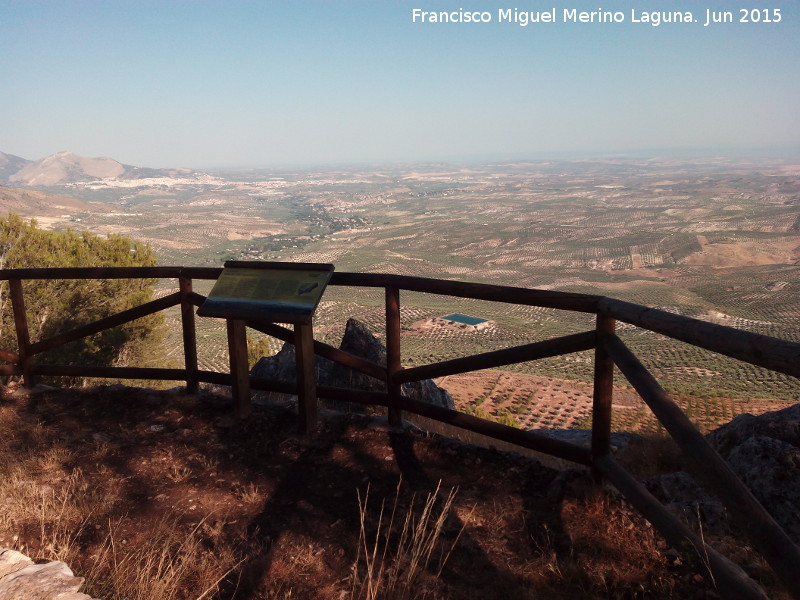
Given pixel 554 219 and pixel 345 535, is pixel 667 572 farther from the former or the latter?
pixel 554 219

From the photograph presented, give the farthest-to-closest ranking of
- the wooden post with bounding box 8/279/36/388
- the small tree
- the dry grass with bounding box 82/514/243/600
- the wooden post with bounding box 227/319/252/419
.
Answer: the small tree < the wooden post with bounding box 8/279/36/388 < the wooden post with bounding box 227/319/252/419 < the dry grass with bounding box 82/514/243/600

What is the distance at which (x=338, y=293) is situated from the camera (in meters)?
75.5

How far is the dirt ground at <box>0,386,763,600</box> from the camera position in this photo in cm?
272

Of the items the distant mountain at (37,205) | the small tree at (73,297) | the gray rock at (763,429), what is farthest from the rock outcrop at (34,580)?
the distant mountain at (37,205)

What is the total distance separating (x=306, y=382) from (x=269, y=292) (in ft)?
2.50

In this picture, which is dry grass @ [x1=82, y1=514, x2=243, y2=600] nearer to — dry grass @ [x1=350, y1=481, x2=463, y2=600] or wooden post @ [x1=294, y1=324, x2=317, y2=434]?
dry grass @ [x1=350, y1=481, x2=463, y2=600]

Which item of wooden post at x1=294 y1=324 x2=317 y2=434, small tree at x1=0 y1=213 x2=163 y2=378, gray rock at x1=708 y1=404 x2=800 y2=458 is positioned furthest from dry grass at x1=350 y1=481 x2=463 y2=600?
small tree at x1=0 y1=213 x2=163 y2=378

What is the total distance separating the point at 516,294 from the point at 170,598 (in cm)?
246

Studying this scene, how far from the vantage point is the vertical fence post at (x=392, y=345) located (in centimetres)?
433

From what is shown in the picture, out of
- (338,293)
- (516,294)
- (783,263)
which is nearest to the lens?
(516,294)

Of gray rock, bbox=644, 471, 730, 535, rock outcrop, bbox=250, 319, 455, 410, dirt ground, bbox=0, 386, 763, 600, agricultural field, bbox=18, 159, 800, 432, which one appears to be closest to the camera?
dirt ground, bbox=0, 386, 763, 600

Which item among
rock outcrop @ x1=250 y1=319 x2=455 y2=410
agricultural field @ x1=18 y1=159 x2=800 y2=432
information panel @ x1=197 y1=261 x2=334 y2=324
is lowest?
agricultural field @ x1=18 y1=159 x2=800 y2=432

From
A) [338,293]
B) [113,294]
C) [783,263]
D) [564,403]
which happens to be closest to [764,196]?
[783,263]

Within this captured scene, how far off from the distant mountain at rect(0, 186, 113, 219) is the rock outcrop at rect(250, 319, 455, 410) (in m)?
123
